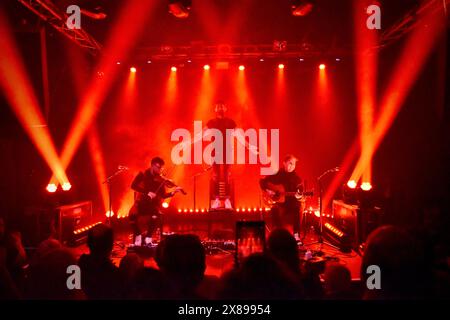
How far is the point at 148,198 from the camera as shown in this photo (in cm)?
692

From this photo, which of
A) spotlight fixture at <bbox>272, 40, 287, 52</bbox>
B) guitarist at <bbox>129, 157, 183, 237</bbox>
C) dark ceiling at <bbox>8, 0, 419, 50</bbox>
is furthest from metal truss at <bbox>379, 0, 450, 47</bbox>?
guitarist at <bbox>129, 157, 183, 237</bbox>

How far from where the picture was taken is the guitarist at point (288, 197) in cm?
A: 711

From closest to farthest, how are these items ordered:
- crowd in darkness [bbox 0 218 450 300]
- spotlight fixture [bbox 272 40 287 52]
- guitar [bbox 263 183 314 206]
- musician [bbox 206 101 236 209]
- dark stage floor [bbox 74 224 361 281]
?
crowd in darkness [bbox 0 218 450 300], dark stage floor [bbox 74 224 361 281], guitar [bbox 263 183 314 206], spotlight fixture [bbox 272 40 287 52], musician [bbox 206 101 236 209]

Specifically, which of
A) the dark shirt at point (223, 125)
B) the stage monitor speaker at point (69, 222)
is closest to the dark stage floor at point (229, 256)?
the stage monitor speaker at point (69, 222)

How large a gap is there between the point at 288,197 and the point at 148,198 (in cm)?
300

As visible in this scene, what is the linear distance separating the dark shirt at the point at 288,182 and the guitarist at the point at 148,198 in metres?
2.09

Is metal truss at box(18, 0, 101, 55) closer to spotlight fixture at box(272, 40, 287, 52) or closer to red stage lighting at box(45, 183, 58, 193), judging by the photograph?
red stage lighting at box(45, 183, 58, 193)

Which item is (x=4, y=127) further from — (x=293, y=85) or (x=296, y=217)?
(x=293, y=85)

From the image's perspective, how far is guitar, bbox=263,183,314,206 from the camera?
23.3 feet

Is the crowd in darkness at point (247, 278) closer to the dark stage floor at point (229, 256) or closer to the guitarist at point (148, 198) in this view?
the dark stage floor at point (229, 256)

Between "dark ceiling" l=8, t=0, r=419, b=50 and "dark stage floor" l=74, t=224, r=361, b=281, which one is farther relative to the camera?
"dark ceiling" l=8, t=0, r=419, b=50

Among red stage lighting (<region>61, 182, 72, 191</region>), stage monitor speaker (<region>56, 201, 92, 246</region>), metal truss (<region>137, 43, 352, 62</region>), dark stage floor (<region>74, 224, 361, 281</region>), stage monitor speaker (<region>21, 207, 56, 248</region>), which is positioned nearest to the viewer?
dark stage floor (<region>74, 224, 361, 281</region>)
